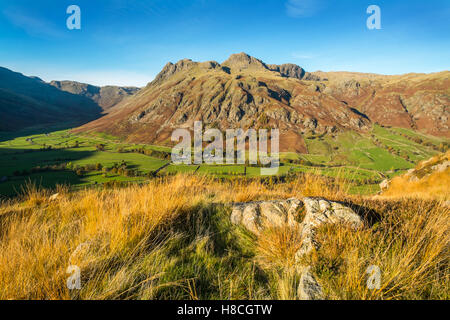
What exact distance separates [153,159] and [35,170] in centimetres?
4746

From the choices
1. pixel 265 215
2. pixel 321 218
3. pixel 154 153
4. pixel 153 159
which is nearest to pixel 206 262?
pixel 265 215

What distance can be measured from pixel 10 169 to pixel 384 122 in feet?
912

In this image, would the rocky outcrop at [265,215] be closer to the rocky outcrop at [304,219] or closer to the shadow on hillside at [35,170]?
the rocky outcrop at [304,219]

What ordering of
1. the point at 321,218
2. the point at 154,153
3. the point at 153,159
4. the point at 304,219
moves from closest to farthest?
1. the point at 321,218
2. the point at 304,219
3. the point at 153,159
4. the point at 154,153

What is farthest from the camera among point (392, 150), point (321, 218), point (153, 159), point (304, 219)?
point (392, 150)

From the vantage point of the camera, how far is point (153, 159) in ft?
346

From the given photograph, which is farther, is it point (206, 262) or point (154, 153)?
point (154, 153)

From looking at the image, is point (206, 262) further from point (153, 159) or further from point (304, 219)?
point (153, 159)

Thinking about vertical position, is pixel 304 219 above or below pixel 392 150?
below

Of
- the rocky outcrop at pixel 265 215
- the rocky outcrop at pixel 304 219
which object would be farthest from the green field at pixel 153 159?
the rocky outcrop at pixel 304 219

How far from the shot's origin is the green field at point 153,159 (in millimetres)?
66938

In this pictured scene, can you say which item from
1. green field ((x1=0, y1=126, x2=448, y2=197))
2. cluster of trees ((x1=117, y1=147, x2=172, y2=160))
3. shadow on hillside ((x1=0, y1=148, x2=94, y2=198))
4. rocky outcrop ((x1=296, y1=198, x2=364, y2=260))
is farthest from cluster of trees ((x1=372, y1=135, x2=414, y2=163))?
shadow on hillside ((x1=0, y1=148, x2=94, y2=198))

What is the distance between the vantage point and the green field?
220 feet

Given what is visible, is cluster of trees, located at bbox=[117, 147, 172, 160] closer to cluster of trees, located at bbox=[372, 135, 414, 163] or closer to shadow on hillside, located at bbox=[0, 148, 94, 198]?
shadow on hillside, located at bbox=[0, 148, 94, 198]
